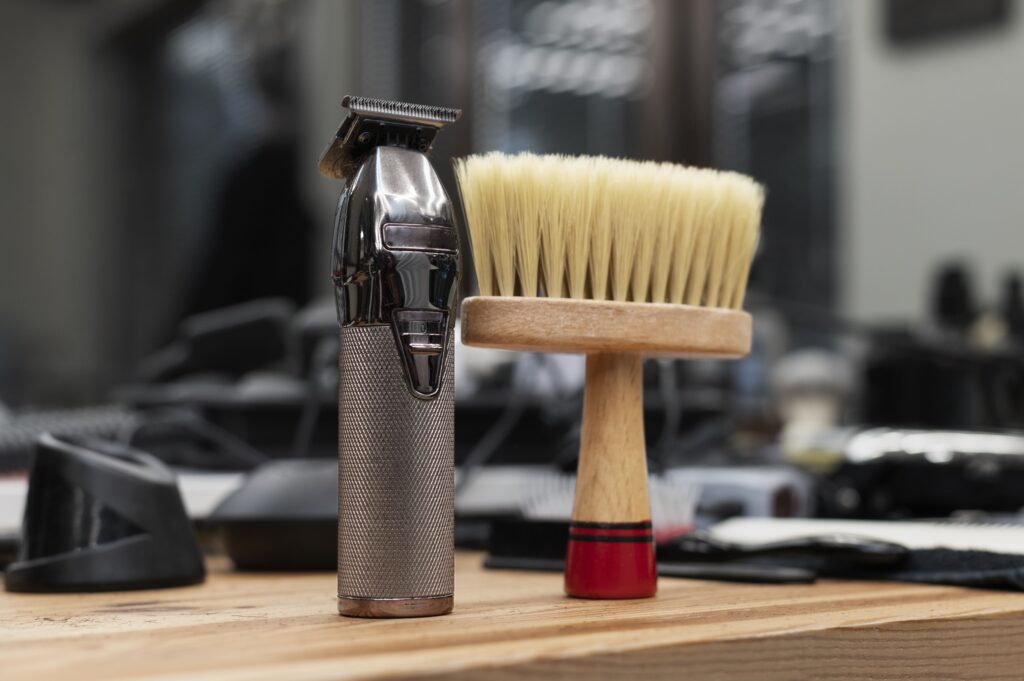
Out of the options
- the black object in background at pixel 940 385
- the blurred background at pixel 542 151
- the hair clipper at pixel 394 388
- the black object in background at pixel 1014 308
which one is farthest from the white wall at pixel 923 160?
the hair clipper at pixel 394 388

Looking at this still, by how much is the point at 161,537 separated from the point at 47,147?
7.24ft

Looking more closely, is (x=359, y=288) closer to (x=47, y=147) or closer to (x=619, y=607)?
(x=619, y=607)

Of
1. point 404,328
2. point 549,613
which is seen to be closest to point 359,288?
point 404,328

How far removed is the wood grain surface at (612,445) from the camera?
1.62 feet

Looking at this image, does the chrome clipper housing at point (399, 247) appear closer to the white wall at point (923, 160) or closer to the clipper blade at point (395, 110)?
the clipper blade at point (395, 110)

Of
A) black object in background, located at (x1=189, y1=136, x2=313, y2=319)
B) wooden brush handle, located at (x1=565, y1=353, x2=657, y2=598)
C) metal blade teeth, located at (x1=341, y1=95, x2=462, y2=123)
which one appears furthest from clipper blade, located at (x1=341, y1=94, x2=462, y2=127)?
black object in background, located at (x1=189, y1=136, x2=313, y2=319)

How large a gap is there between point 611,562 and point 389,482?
0.10 metres

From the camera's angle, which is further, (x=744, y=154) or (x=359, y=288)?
(x=744, y=154)

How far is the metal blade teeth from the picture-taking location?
→ 449mm

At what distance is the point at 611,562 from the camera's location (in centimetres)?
49

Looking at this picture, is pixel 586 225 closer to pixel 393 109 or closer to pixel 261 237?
pixel 393 109

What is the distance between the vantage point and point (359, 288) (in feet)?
1.45

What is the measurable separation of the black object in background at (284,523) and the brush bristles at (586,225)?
176 millimetres

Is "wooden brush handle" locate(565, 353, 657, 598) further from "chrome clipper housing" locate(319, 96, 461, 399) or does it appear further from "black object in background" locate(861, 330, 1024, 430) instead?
"black object in background" locate(861, 330, 1024, 430)
